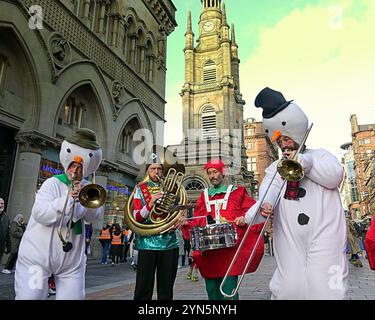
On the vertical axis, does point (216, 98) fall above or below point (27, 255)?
above

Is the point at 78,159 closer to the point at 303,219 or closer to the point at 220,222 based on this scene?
the point at 220,222

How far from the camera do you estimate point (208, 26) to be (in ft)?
185

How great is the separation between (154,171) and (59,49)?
36.4 feet

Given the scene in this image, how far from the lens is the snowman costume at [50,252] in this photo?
2617mm

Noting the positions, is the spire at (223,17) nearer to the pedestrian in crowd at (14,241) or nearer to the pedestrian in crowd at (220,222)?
the pedestrian in crowd at (14,241)

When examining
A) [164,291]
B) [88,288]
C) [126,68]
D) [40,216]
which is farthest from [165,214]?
[126,68]

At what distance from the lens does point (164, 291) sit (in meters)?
3.61

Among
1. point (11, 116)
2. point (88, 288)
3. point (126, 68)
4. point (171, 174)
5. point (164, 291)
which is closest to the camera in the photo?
point (164, 291)

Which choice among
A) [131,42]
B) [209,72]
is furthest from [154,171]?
[209,72]

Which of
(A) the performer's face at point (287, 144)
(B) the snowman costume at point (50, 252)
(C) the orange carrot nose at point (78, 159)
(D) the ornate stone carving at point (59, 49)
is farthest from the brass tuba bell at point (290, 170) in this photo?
(D) the ornate stone carving at point (59, 49)

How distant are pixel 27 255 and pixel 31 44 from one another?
11477 millimetres

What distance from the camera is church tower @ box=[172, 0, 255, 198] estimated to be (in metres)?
38.6

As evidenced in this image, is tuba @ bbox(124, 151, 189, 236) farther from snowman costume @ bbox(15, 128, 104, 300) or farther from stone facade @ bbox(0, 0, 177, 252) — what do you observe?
stone facade @ bbox(0, 0, 177, 252)
